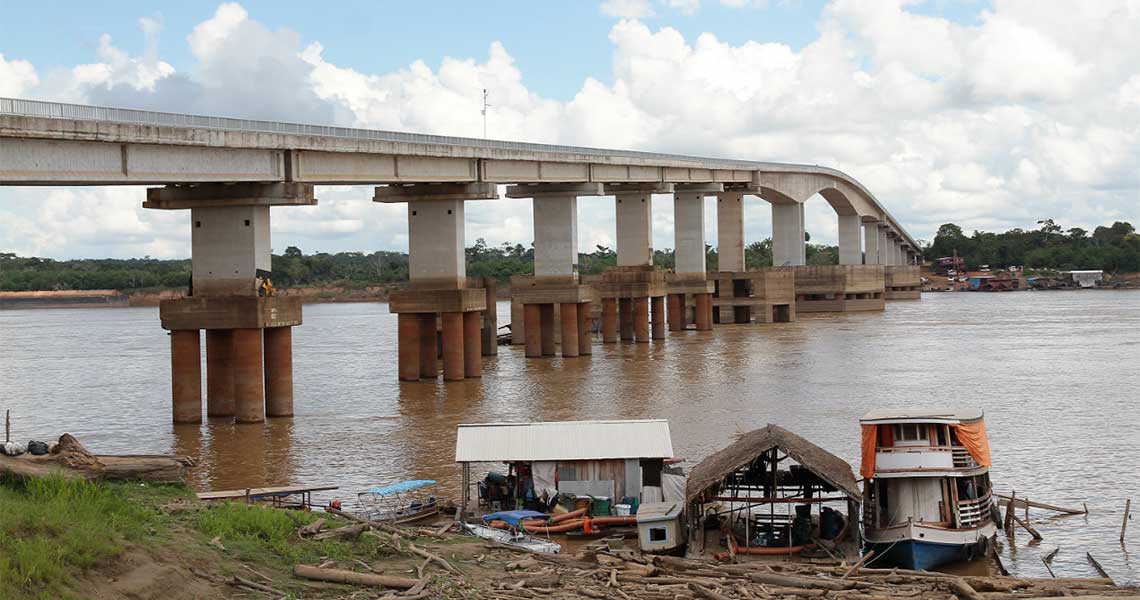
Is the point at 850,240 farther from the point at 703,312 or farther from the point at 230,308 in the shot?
the point at 230,308

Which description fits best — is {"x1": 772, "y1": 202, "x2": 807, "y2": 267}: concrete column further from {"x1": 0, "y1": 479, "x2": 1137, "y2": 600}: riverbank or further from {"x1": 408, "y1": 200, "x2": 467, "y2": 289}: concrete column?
{"x1": 0, "y1": 479, "x2": 1137, "y2": 600}: riverbank

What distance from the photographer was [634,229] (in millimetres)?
76250

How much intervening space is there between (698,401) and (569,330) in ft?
68.1

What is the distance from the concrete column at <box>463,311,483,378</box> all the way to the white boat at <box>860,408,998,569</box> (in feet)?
102

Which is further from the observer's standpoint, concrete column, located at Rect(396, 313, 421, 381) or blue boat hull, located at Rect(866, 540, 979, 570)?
concrete column, located at Rect(396, 313, 421, 381)

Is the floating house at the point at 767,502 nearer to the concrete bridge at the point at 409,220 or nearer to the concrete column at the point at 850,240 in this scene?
the concrete bridge at the point at 409,220

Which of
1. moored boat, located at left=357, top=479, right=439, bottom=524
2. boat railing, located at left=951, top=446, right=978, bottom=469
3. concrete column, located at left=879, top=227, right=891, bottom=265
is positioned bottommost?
moored boat, located at left=357, top=479, right=439, bottom=524

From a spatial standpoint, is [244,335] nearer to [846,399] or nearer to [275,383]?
[275,383]

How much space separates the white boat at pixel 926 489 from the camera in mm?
21641

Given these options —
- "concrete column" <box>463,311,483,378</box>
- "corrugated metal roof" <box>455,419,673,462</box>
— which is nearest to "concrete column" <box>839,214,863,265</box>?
"concrete column" <box>463,311,483,378</box>

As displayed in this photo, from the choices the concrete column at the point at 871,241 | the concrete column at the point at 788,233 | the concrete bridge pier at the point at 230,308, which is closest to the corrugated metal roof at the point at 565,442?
the concrete bridge pier at the point at 230,308

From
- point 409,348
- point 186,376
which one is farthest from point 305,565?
point 409,348

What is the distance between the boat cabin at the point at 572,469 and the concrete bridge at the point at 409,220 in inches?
519

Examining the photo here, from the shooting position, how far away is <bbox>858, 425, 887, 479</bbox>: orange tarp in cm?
2308
